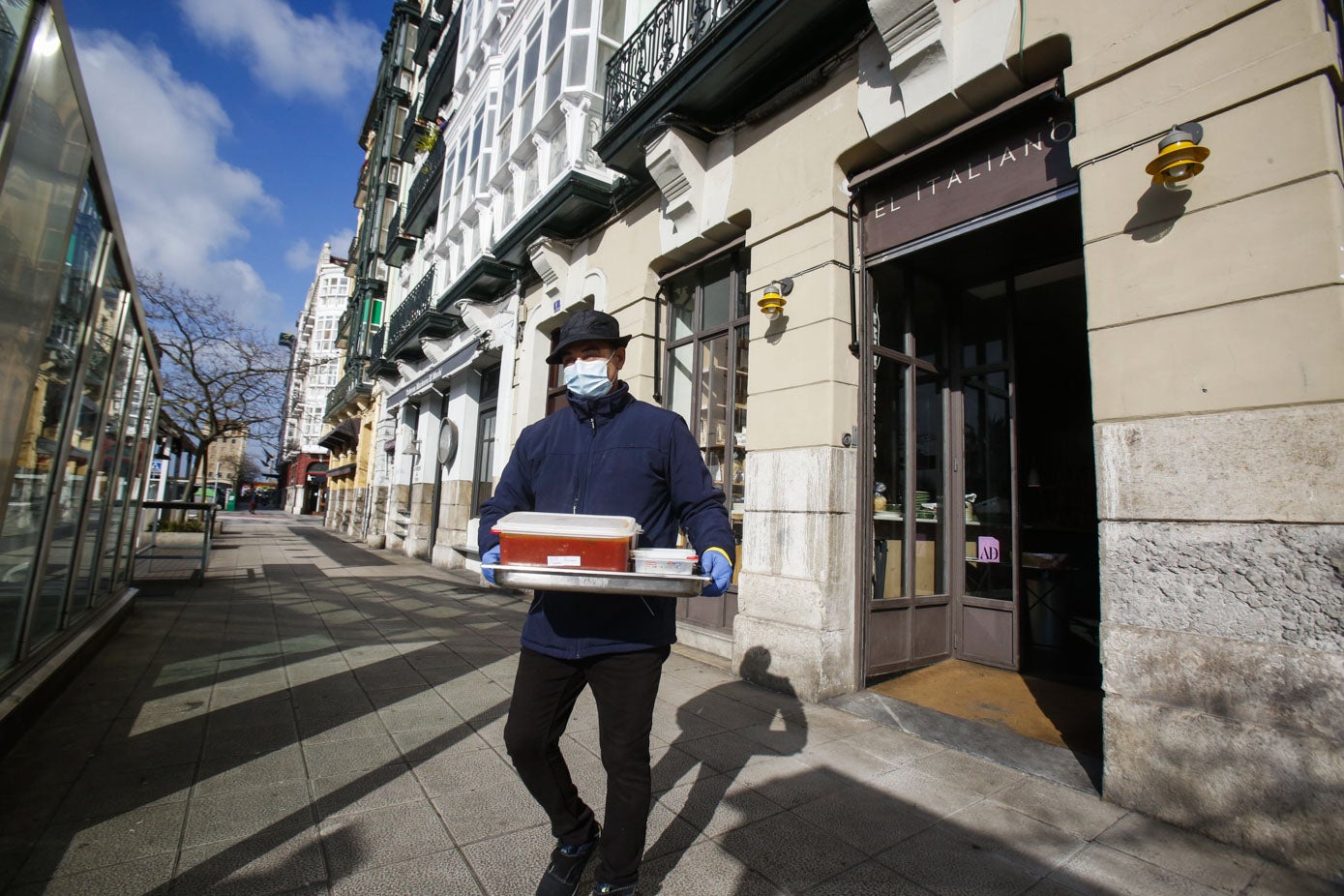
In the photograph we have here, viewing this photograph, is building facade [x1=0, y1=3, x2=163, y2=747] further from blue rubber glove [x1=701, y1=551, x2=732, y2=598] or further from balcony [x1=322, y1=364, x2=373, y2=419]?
balcony [x1=322, y1=364, x2=373, y2=419]

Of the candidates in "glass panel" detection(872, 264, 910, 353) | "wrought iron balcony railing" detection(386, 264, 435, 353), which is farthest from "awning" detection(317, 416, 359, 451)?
"glass panel" detection(872, 264, 910, 353)

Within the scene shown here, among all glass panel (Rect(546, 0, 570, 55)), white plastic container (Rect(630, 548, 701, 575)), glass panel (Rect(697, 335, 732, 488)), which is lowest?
white plastic container (Rect(630, 548, 701, 575))

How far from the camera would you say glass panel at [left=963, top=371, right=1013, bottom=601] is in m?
5.57

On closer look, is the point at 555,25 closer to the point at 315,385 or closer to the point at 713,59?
the point at 713,59

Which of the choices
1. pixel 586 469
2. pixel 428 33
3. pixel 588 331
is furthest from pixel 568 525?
pixel 428 33

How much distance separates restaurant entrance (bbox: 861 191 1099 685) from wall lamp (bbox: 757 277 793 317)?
0.70m

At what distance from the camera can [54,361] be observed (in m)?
3.22

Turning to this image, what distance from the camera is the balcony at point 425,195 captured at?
1656cm

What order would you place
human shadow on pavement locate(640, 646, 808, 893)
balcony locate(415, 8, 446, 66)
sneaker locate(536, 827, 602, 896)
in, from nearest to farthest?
sneaker locate(536, 827, 602, 896) < human shadow on pavement locate(640, 646, 808, 893) < balcony locate(415, 8, 446, 66)

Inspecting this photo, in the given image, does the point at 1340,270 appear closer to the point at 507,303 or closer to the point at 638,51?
the point at 638,51

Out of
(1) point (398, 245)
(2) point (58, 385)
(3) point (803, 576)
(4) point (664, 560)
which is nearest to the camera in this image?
(4) point (664, 560)

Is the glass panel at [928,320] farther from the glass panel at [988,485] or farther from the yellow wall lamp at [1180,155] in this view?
the yellow wall lamp at [1180,155]

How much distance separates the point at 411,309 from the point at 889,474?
15147 mm

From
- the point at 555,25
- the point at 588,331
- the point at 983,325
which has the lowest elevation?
the point at 588,331
